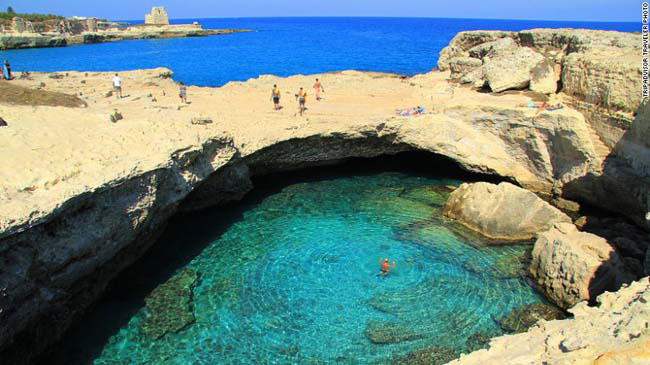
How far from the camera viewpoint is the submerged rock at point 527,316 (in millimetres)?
11453

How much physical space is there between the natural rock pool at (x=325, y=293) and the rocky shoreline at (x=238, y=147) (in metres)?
1.96

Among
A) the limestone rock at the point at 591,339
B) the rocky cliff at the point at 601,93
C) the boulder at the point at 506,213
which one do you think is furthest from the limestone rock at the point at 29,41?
the limestone rock at the point at 591,339

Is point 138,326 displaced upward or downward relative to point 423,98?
downward

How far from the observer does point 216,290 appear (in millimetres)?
12812

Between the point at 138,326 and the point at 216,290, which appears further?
the point at 216,290

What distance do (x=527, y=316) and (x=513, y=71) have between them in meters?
14.4

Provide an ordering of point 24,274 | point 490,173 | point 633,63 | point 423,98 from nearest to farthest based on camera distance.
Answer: point 24,274, point 633,63, point 490,173, point 423,98

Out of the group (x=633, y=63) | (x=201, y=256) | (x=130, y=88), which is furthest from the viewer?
(x=130, y=88)

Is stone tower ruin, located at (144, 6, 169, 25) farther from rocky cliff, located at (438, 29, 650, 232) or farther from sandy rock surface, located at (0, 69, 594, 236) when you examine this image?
rocky cliff, located at (438, 29, 650, 232)

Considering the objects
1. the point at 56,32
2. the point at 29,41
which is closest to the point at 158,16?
the point at 56,32

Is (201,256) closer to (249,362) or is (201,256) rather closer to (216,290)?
(216,290)

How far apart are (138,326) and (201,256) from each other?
348 cm

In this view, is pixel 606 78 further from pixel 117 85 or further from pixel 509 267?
pixel 117 85

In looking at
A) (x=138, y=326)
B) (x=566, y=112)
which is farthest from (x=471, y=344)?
(x=566, y=112)
